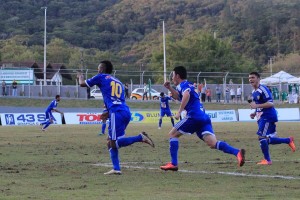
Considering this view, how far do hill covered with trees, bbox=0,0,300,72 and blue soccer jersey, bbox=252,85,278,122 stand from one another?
92707mm

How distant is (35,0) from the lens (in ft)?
A: 608

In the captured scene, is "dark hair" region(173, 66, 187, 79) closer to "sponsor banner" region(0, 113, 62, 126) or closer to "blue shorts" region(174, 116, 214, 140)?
"blue shorts" region(174, 116, 214, 140)

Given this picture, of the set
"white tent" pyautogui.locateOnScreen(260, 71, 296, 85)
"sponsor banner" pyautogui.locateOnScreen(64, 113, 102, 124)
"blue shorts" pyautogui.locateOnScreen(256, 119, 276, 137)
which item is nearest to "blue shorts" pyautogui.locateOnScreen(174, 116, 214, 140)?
"blue shorts" pyautogui.locateOnScreen(256, 119, 276, 137)

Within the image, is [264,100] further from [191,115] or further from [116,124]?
[116,124]

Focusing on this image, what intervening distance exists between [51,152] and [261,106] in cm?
755

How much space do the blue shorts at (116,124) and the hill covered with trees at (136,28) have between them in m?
95.6

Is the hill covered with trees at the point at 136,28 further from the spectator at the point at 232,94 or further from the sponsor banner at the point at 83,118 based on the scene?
the sponsor banner at the point at 83,118

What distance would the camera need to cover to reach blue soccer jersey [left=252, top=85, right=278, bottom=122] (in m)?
18.8

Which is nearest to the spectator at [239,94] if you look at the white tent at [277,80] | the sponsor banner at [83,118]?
the white tent at [277,80]

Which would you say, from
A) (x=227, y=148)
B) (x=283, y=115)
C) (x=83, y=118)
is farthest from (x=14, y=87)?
(x=227, y=148)

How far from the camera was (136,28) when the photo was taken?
177 metres

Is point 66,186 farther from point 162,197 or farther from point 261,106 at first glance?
point 261,106

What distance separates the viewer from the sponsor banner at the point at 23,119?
53688 millimetres

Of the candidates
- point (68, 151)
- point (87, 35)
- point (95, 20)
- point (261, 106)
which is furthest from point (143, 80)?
point (95, 20)
